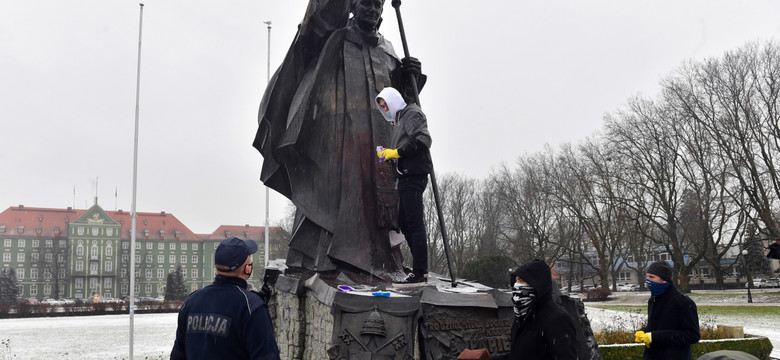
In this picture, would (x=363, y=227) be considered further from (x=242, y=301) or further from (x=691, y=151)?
(x=691, y=151)

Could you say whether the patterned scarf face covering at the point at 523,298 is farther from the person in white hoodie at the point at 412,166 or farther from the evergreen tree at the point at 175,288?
the evergreen tree at the point at 175,288

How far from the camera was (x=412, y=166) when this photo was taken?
5.92m

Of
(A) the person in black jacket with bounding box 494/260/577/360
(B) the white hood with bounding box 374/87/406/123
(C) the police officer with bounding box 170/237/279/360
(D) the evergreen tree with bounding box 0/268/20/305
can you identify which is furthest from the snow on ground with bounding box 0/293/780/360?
(D) the evergreen tree with bounding box 0/268/20/305

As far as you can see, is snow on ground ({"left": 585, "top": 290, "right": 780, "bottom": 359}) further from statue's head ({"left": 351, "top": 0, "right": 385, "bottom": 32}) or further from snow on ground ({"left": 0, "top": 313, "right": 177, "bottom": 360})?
snow on ground ({"left": 0, "top": 313, "right": 177, "bottom": 360})

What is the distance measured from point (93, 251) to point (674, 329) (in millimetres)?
67611

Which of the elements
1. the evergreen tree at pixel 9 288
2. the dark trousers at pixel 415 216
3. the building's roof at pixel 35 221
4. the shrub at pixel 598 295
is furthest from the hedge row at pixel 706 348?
the building's roof at pixel 35 221

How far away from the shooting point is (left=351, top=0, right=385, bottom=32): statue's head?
7.58 metres

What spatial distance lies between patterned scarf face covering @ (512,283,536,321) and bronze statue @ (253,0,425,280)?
3513mm

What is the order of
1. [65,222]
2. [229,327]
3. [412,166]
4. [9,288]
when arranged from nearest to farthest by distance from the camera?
[229,327] < [412,166] < [9,288] < [65,222]

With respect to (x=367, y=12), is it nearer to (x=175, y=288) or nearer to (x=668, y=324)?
(x=668, y=324)

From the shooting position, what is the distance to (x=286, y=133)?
753 centimetres

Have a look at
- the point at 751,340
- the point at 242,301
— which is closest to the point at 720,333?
the point at 751,340

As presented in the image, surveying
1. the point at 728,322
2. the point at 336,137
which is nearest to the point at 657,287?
the point at 336,137

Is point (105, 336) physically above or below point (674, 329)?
below
